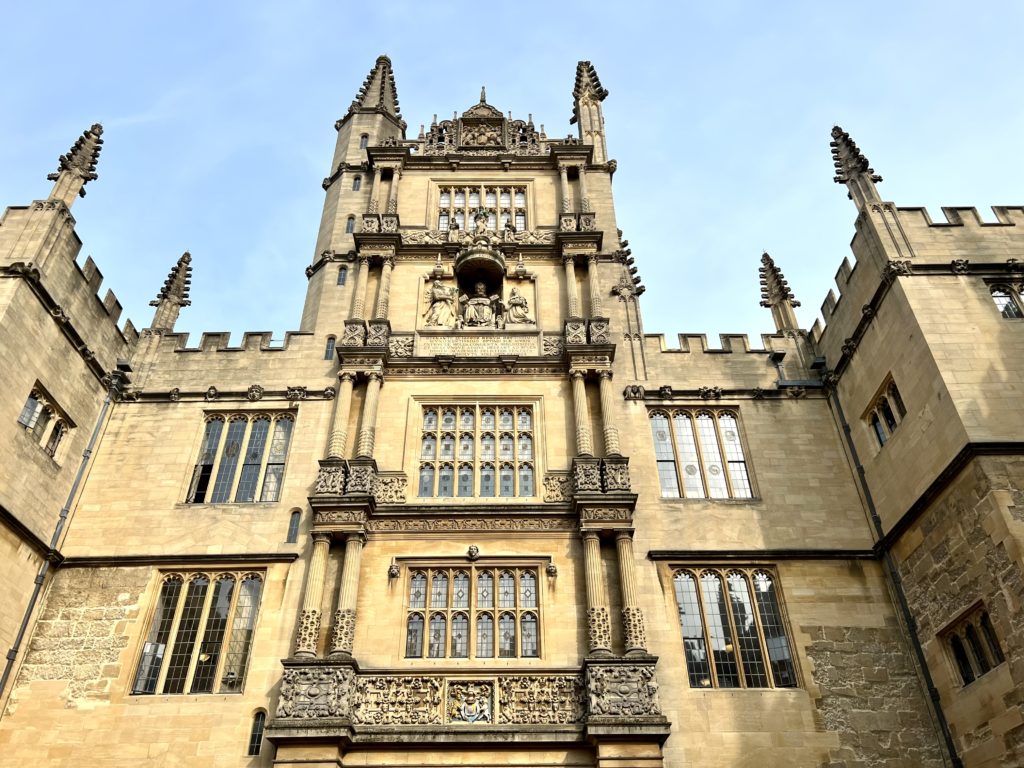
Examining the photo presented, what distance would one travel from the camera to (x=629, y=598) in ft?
54.1

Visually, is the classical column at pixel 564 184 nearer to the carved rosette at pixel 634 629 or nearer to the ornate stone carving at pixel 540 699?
the carved rosette at pixel 634 629

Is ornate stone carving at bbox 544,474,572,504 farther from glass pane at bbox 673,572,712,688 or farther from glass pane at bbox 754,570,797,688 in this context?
glass pane at bbox 754,570,797,688

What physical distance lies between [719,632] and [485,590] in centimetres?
525

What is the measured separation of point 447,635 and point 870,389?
11.6m

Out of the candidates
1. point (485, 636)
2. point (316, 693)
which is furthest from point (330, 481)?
point (485, 636)

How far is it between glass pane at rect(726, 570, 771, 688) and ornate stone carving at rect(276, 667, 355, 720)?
27.2 ft

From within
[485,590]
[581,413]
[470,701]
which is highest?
[581,413]

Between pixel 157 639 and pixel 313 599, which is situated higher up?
pixel 313 599

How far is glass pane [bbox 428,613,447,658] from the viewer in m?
16.4

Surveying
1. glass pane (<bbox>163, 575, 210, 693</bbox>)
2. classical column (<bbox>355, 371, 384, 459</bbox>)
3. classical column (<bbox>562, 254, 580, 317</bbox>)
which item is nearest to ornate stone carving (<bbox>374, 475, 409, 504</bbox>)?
classical column (<bbox>355, 371, 384, 459</bbox>)

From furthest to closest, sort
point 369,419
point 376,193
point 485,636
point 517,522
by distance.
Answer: point 376,193, point 369,419, point 517,522, point 485,636

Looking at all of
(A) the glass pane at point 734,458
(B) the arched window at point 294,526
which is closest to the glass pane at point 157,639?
(B) the arched window at point 294,526

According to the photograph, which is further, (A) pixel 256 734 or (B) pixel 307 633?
(B) pixel 307 633

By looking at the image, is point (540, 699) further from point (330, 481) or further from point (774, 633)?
point (330, 481)
